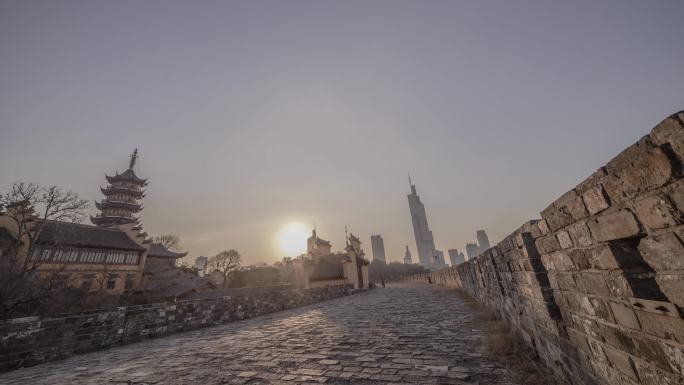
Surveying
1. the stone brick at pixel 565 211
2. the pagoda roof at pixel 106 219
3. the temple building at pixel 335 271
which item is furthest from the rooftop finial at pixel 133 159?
the stone brick at pixel 565 211

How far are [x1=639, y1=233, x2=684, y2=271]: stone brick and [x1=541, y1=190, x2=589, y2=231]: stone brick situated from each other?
51 centimetres

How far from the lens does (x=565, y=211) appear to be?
88.6 inches

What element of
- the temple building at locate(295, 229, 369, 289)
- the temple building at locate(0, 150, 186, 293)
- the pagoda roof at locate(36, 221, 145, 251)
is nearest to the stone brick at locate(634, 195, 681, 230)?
the temple building at locate(295, 229, 369, 289)

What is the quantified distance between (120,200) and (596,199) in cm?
6377

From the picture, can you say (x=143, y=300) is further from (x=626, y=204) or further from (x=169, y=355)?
(x=626, y=204)

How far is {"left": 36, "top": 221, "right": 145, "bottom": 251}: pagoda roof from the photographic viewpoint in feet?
83.5

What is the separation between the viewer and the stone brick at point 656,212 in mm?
1236

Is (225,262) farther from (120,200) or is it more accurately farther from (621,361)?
(621,361)

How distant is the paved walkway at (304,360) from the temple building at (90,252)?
2406 cm

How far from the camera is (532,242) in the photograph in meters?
3.19

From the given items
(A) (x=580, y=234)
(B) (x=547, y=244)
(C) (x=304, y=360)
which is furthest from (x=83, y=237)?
(A) (x=580, y=234)

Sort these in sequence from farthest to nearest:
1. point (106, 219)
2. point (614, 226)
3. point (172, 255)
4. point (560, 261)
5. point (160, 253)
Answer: point (106, 219)
point (172, 255)
point (160, 253)
point (560, 261)
point (614, 226)

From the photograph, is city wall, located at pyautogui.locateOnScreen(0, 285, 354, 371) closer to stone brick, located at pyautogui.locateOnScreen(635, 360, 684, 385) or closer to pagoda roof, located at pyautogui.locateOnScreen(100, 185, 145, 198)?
stone brick, located at pyautogui.locateOnScreen(635, 360, 684, 385)

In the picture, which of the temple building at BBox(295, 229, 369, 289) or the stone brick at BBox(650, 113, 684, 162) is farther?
the temple building at BBox(295, 229, 369, 289)
